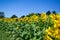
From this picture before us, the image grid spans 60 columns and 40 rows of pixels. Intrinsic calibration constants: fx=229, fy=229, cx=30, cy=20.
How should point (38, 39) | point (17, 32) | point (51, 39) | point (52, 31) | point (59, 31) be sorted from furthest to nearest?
point (17, 32), point (38, 39), point (51, 39), point (52, 31), point (59, 31)

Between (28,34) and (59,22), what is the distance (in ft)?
20.5

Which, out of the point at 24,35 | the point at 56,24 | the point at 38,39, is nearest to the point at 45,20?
the point at 24,35

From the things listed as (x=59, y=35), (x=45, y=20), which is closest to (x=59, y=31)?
(x=59, y=35)

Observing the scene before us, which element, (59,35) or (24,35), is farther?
(24,35)

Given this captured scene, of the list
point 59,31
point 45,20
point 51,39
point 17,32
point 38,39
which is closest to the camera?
point 59,31

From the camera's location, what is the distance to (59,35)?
3.57m

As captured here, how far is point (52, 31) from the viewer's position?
4.14m

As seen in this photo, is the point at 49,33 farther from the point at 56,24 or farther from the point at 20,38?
the point at 20,38

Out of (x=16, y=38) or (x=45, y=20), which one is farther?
(x=16, y=38)

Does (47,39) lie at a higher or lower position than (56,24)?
lower

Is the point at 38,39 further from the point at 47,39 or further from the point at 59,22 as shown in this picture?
the point at 59,22

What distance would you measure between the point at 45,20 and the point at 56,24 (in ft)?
23.3

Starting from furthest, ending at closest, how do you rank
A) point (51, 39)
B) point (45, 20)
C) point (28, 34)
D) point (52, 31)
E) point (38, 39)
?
1. point (45, 20)
2. point (28, 34)
3. point (38, 39)
4. point (51, 39)
5. point (52, 31)

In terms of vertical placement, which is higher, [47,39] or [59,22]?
[59,22]
